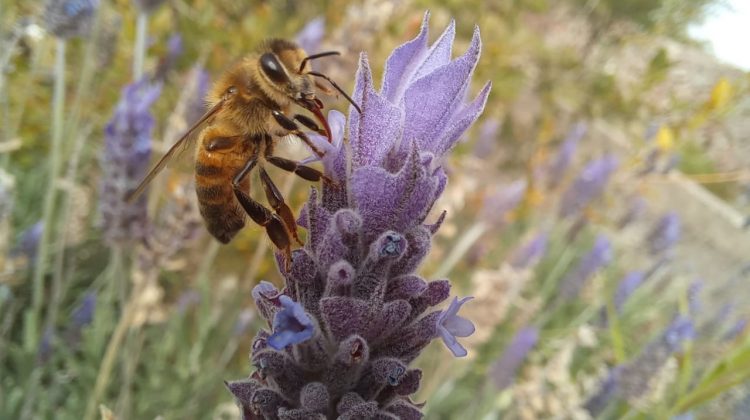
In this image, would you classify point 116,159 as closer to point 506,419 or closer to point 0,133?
point 0,133

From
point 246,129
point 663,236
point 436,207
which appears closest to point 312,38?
point 436,207

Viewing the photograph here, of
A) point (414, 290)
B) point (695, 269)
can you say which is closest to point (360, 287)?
point (414, 290)

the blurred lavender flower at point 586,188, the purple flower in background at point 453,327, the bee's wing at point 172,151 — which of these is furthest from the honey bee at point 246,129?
the blurred lavender flower at point 586,188

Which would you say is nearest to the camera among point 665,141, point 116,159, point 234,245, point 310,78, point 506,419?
point 310,78

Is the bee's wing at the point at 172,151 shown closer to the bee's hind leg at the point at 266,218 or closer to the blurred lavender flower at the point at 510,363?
the bee's hind leg at the point at 266,218

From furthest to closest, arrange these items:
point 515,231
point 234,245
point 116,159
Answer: point 515,231
point 234,245
point 116,159

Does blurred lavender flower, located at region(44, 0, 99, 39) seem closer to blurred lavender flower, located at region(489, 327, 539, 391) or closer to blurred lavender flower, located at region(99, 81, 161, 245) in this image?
blurred lavender flower, located at region(99, 81, 161, 245)
